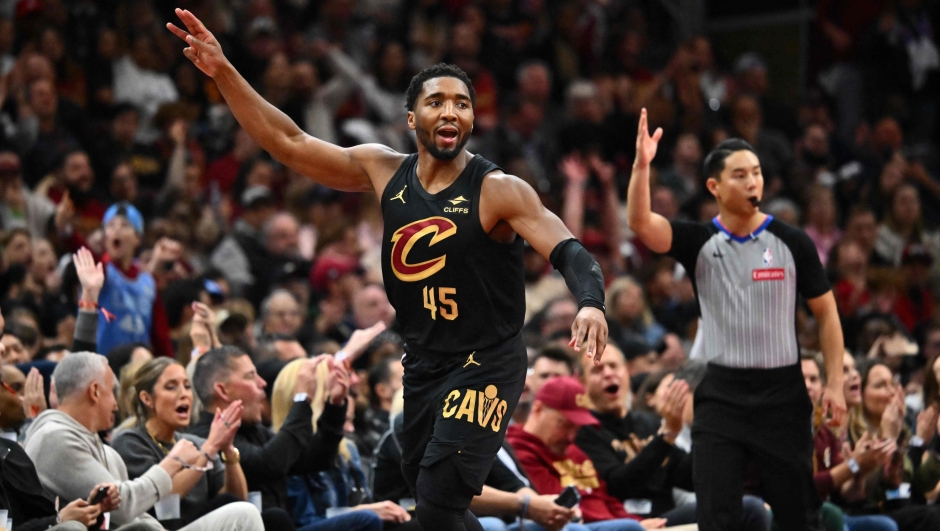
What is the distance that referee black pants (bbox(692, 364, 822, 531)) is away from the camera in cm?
585

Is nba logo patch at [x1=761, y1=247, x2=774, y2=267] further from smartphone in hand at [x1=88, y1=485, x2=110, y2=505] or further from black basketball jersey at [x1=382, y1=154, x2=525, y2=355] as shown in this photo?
smartphone in hand at [x1=88, y1=485, x2=110, y2=505]

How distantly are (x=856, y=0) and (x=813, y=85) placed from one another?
1.11 metres

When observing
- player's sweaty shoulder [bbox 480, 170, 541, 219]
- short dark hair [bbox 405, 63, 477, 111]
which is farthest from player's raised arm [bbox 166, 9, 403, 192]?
player's sweaty shoulder [bbox 480, 170, 541, 219]

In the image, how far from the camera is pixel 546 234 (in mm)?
4555

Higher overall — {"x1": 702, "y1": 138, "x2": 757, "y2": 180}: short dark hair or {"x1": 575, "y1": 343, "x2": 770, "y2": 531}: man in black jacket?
{"x1": 702, "y1": 138, "x2": 757, "y2": 180}: short dark hair

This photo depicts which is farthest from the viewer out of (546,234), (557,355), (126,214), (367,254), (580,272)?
(367,254)

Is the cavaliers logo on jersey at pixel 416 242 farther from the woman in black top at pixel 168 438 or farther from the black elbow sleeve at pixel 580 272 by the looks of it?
the woman in black top at pixel 168 438

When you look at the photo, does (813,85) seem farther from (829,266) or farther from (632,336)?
(632,336)

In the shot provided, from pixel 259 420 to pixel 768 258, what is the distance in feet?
8.83

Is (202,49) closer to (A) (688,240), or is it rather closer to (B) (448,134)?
(B) (448,134)

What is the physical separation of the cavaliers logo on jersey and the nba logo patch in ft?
6.55

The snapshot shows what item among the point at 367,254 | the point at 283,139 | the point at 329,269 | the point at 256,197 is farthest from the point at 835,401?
the point at 256,197

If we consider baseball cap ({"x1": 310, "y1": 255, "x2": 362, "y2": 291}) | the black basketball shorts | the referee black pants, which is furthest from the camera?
baseball cap ({"x1": 310, "y1": 255, "x2": 362, "y2": 291})

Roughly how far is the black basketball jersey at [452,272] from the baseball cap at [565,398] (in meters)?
2.14
